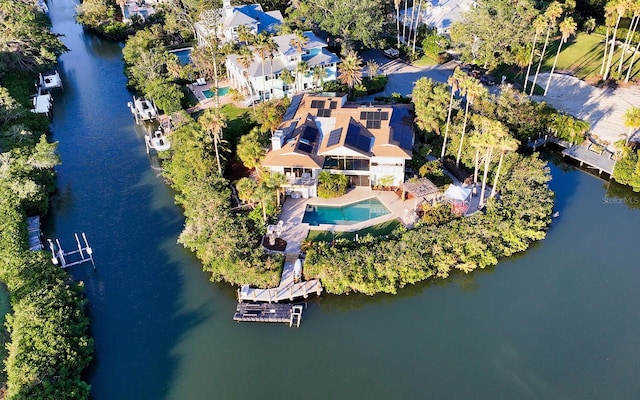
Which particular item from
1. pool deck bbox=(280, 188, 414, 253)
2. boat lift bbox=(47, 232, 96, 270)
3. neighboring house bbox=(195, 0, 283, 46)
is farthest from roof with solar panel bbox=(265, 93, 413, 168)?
neighboring house bbox=(195, 0, 283, 46)

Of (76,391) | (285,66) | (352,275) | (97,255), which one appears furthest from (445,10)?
(76,391)

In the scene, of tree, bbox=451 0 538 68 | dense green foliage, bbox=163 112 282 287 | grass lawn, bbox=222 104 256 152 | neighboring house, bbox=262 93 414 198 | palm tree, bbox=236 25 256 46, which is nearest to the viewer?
dense green foliage, bbox=163 112 282 287

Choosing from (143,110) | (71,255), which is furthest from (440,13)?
(71,255)

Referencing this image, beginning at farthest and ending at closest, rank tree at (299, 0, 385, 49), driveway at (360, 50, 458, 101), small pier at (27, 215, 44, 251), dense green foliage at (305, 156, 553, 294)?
tree at (299, 0, 385, 49) → driveway at (360, 50, 458, 101) → small pier at (27, 215, 44, 251) → dense green foliage at (305, 156, 553, 294)

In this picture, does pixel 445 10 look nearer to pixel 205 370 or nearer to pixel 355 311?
pixel 355 311

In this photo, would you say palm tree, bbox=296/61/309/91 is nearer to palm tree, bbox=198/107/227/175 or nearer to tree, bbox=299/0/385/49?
tree, bbox=299/0/385/49

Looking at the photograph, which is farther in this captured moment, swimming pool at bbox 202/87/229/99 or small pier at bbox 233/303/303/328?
swimming pool at bbox 202/87/229/99
